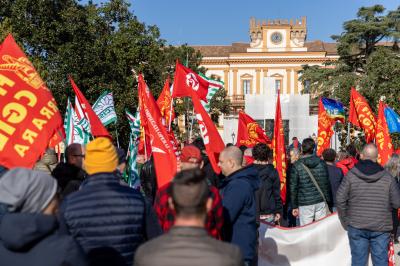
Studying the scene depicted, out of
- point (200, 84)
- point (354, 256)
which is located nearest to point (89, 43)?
point (200, 84)

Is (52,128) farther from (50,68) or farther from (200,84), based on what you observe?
(50,68)

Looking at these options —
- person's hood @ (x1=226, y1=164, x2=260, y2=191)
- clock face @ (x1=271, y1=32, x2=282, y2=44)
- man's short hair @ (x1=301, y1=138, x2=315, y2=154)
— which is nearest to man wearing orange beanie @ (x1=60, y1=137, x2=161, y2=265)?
person's hood @ (x1=226, y1=164, x2=260, y2=191)

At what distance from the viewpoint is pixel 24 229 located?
9.59ft

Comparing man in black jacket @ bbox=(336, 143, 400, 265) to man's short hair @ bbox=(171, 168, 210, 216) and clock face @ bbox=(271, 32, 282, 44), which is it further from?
clock face @ bbox=(271, 32, 282, 44)

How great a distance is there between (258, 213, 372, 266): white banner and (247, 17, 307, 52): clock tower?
72340mm

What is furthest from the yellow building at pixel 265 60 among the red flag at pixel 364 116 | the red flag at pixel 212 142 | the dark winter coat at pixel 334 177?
the red flag at pixel 212 142

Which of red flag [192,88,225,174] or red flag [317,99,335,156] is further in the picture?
red flag [317,99,335,156]

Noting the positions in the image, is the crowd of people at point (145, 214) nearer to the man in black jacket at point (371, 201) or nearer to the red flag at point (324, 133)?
the man in black jacket at point (371, 201)

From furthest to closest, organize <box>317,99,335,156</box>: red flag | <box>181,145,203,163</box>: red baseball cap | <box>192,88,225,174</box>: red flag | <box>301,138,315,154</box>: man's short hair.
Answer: <box>317,99,335,156</box>: red flag
<box>301,138,315,154</box>: man's short hair
<box>192,88,225,174</box>: red flag
<box>181,145,203,163</box>: red baseball cap

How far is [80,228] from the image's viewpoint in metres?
3.66

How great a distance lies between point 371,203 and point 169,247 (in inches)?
172

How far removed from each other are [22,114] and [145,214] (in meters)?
2.35

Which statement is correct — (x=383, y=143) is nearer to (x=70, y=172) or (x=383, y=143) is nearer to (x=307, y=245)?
(x=307, y=245)

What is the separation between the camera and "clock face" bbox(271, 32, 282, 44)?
79.2 m
